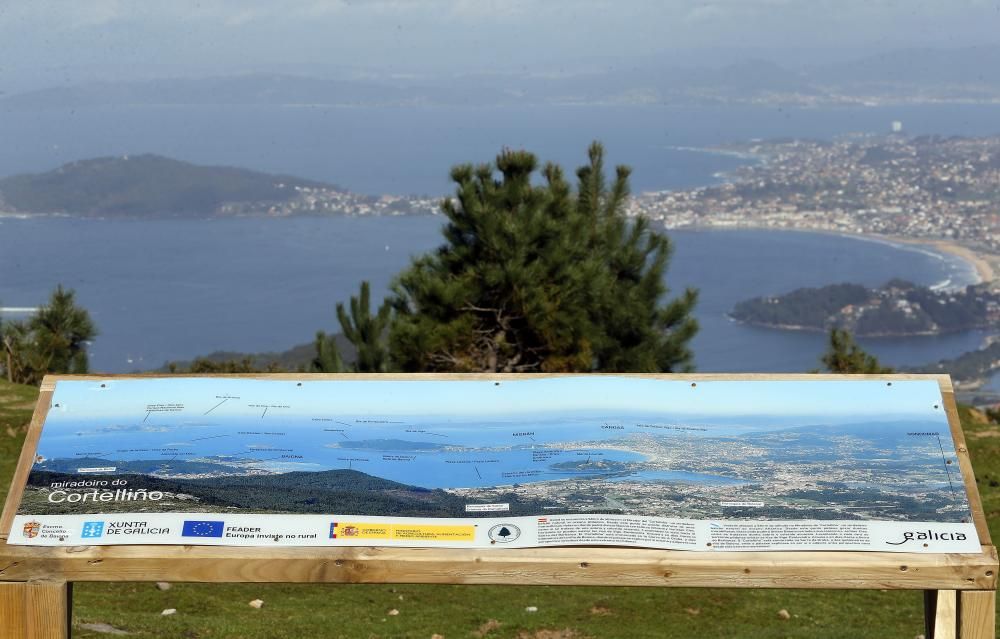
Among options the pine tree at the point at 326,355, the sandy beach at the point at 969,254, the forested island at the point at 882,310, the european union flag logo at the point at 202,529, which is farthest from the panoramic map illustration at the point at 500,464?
the sandy beach at the point at 969,254

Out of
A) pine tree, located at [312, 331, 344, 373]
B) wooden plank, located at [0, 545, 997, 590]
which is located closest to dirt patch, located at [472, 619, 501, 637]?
wooden plank, located at [0, 545, 997, 590]

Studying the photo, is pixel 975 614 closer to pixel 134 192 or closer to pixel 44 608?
pixel 44 608

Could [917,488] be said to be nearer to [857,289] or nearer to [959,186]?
[857,289]

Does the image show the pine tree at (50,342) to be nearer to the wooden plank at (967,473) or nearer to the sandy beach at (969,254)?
the wooden plank at (967,473)

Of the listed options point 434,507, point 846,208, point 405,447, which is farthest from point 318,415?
point 846,208

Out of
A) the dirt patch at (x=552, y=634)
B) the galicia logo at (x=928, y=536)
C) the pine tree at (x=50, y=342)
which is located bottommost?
the pine tree at (x=50, y=342)

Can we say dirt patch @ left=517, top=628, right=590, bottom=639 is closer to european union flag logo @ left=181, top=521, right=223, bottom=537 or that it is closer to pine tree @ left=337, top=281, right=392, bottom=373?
european union flag logo @ left=181, top=521, right=223, bottom=537
